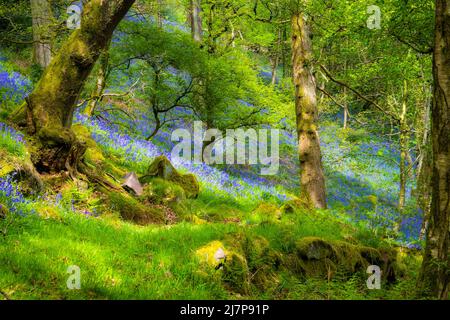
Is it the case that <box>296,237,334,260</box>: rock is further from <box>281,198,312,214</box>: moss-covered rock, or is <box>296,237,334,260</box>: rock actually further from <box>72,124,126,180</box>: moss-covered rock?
<box>72,124,126,180</box>: moss-covered rock

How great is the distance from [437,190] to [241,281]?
2.51 m

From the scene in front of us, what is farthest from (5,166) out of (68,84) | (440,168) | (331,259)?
(440,168)

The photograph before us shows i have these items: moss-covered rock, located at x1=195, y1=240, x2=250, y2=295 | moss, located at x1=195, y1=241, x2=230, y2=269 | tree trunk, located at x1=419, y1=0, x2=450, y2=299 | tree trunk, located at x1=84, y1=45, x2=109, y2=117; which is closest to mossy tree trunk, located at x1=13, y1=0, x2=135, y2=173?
moss, located at x1=195, y1=241, x2=230, y2=269

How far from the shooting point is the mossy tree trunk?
764 centimetres

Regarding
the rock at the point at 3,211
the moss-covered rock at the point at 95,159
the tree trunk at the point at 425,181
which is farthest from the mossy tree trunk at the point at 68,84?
the tree trunk at the point at 425,181

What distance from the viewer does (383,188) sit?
102 feet

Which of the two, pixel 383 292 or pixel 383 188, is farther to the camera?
pixel 383 188

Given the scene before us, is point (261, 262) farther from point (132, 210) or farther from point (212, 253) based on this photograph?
point (132, 210)

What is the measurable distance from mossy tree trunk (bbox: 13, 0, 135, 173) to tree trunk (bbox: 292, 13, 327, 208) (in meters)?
4.80

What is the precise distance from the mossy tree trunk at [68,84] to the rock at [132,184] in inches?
49.3

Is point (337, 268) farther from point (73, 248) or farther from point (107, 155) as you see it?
point (107, 155)

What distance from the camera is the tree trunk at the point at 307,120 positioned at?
10.6 meters

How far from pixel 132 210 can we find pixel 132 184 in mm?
1132

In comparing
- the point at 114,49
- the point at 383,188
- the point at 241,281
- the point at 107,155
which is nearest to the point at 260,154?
the point at 383,188
